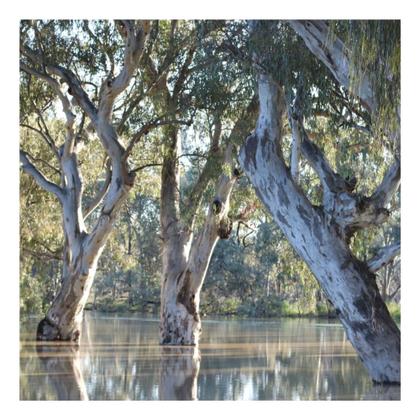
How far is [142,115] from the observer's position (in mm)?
13547

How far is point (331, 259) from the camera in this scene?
7.57 m

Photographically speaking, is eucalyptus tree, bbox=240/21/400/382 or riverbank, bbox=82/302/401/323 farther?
riverbank, bbox=82/302/401/323

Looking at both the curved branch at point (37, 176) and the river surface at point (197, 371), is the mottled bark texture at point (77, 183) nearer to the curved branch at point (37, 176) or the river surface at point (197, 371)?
the curved branch at point (37, 176)

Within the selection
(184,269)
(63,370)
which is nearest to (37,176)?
(184,269)

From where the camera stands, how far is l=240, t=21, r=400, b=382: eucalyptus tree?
7.30 metres

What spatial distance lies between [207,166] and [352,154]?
308cm

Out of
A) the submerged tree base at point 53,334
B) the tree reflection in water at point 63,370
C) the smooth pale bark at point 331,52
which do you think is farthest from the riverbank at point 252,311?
the smooth pale bark at point 331,52

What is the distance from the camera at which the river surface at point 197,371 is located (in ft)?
23.7

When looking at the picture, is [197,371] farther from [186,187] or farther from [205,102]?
[186,187]

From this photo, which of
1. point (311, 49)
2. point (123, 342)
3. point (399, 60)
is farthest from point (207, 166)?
point (399, 60)

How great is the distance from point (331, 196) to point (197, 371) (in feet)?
8.44

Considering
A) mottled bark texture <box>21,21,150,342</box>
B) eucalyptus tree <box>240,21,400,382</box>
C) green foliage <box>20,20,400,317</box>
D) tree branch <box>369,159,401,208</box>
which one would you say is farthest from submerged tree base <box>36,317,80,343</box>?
tree branch <box>369,159,401,208</box>

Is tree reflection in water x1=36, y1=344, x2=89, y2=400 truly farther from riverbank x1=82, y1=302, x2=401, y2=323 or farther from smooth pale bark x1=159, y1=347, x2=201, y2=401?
riverbank x1=82, y1=302, x2=401, y2=323

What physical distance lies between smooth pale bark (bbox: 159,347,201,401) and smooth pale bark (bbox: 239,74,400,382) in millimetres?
1457
